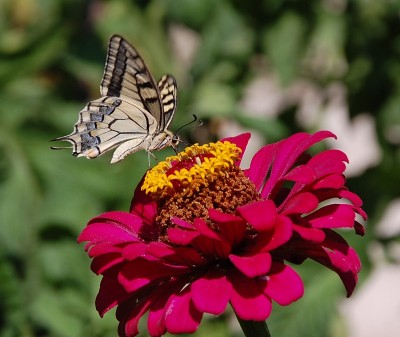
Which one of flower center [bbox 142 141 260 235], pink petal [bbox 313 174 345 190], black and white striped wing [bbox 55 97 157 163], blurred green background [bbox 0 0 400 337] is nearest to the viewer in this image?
pink petal [bbox 313 174 345 190]

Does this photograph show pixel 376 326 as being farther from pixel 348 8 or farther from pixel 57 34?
pixel 57 34

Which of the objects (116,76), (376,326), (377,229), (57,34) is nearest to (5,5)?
(57,34)

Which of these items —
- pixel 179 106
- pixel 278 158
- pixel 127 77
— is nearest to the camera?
pixel 278 158

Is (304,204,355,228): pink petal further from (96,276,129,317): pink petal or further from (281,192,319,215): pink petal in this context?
(96,276,129,317): pink petal

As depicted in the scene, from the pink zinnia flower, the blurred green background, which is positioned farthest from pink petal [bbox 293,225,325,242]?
the blurred green background

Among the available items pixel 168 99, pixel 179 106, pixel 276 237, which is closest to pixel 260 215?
pixel 276 237

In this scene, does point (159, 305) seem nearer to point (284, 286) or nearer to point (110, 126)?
point (284, 286)
